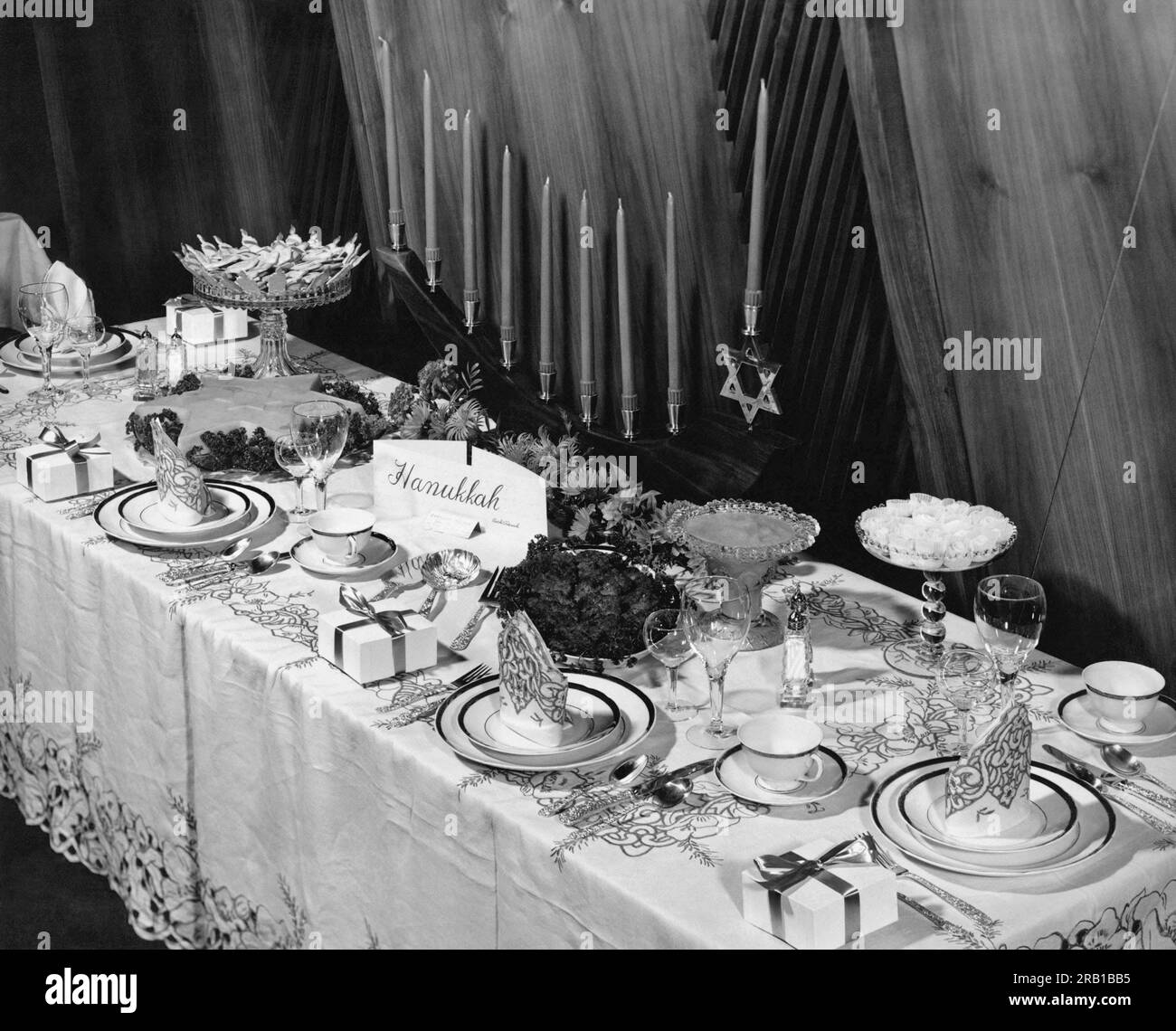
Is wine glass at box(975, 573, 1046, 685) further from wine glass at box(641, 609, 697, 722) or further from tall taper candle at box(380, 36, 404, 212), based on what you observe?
tall taper candle at box(380, 36, 404, 212)

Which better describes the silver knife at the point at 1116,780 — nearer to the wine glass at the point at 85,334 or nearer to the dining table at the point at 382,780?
the dining table at the point at 382,780

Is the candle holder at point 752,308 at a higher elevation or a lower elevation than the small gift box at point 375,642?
higher

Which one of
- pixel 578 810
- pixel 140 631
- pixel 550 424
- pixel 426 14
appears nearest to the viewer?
pixel 578 810

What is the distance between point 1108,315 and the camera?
2.06 m

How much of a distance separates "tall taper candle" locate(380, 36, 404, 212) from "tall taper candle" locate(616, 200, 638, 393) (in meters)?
0.70

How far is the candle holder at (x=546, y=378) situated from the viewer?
2.95 m

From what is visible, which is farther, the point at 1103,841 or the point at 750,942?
the point at 1103,841

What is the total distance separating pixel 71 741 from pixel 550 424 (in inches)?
46.2

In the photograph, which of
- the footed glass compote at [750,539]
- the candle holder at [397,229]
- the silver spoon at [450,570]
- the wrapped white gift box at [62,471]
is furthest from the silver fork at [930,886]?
the candle holder at [397,229]

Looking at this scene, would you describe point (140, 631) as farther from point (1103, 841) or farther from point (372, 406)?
A: point (1103, 841)

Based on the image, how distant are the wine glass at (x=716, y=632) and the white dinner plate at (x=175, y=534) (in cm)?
100

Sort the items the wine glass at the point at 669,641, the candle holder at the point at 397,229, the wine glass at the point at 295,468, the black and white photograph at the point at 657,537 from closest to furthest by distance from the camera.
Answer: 1. the black and white photograph at the point at 657,537
2. the wine glass at the point at 669,641
3. the wine glass at the point at 295,468
4. the candle holder at the point at 397,229

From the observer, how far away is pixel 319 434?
251cm
